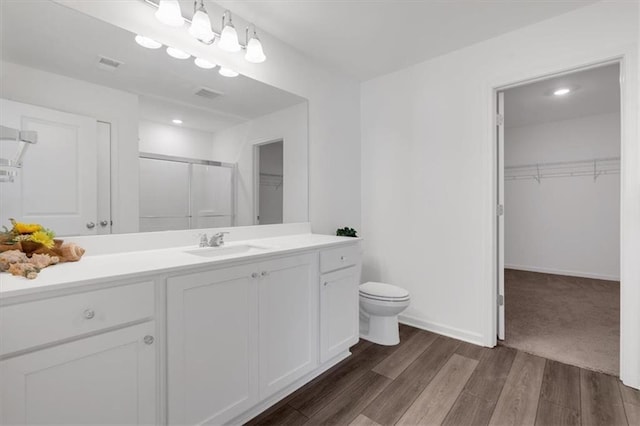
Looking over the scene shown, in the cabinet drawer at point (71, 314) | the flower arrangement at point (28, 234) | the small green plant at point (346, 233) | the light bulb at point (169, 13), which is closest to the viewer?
the cabinet drawer at point (71, 314)

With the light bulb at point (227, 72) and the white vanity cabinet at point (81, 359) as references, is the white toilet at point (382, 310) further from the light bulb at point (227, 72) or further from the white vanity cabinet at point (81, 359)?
the light bulb at point (227, 72)

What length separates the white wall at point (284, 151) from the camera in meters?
2.08

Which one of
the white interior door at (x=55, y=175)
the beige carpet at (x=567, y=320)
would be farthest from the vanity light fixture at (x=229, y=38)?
the beige carpet at (x=567, y=320)

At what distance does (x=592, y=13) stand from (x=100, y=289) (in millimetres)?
3093

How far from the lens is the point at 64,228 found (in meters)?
1.39

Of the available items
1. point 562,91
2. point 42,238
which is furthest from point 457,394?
point 562,91

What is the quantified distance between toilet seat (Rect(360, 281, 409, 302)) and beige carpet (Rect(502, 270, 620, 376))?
3.06 ft

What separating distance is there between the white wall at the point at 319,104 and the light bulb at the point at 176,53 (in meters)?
0.03

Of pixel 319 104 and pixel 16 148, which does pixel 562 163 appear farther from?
pixel 16 148

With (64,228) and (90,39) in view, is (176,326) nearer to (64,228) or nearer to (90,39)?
(64,228)

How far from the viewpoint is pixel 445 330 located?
252 cm

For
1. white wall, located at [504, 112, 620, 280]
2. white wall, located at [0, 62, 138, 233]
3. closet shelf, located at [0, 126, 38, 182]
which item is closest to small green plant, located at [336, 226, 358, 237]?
white wall, located at [0, 62, 138, 233]

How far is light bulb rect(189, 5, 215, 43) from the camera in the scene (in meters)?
1.60

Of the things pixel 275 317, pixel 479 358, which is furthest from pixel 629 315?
pixel 275 317
